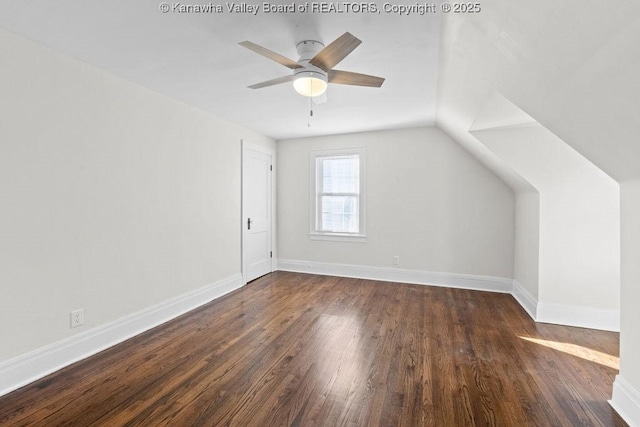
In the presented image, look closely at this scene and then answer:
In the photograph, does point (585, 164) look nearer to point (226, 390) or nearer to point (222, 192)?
point (226, 390)

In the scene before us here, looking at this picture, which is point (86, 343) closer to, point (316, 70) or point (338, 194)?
point (316, 70)

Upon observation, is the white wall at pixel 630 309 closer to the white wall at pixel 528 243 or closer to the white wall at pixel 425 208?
the white wall at pixel 528 243

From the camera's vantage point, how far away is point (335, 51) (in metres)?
1.79

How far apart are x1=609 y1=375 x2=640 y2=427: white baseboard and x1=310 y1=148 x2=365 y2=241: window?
3310 mm

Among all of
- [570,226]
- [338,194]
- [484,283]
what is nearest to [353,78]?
[570,226]

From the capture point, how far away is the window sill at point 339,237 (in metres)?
4.86

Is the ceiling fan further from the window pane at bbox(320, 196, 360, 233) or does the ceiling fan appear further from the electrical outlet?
the window pane at bbox(320, 196, 360, 233)

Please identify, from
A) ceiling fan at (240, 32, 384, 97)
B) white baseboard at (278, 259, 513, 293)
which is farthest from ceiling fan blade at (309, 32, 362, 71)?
white baseboard at (278, 259, 513, 293)

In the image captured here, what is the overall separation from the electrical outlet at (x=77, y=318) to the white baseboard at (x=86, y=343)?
90mm

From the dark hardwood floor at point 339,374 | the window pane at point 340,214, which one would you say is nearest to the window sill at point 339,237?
the window pane at point 340,214

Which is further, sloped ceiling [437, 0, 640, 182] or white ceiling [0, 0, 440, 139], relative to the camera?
white ceiling [0, 0, 440, 139]

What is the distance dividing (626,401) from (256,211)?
4.31 metres

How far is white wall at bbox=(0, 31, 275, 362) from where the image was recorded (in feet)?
6.58

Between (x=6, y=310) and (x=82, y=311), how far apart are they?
486mm
